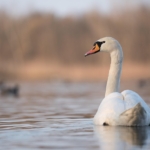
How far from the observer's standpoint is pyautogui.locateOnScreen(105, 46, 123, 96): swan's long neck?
902 centimetres

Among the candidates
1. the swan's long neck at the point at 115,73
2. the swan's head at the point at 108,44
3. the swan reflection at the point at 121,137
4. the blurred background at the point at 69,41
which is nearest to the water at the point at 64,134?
the swan reflection at the point at 121,137

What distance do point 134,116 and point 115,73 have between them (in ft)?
5.49

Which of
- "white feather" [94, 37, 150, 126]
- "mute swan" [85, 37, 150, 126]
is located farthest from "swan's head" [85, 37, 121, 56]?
"white feather" [94, 37, 150, 126]

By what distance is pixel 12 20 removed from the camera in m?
37.6

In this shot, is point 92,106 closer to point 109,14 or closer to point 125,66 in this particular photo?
point 125,66

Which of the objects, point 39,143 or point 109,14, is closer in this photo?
point 39,143

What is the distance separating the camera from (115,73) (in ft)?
30.1

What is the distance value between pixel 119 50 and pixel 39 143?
10.3 ft

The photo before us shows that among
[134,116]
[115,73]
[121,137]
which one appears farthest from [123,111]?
[115,73]

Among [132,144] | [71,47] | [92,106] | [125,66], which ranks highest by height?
[71,47]

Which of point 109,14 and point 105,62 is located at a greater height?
point 109,14

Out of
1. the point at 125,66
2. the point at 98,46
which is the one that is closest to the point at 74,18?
the point at 125,66

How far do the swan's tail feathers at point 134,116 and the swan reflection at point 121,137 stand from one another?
0.09 meters

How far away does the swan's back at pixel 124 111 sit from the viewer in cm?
755
